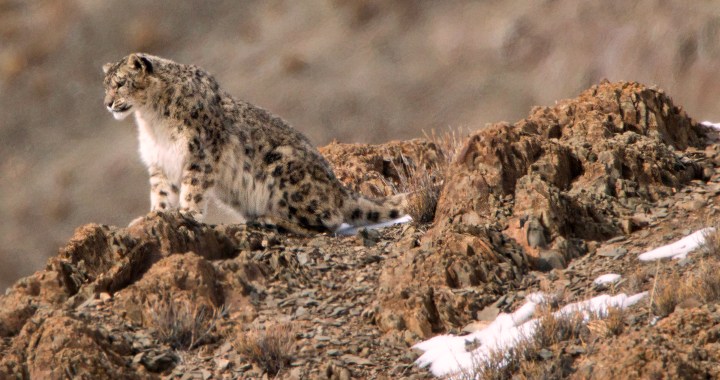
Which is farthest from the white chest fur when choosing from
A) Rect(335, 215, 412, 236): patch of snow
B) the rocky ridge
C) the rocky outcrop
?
the rocky outcrop

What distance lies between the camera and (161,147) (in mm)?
11773

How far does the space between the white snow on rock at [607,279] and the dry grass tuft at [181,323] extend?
2.92 meters

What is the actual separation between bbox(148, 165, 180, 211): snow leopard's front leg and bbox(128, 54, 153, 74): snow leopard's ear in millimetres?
1063

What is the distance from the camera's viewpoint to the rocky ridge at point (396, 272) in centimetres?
769

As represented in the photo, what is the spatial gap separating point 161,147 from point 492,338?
5.30 m

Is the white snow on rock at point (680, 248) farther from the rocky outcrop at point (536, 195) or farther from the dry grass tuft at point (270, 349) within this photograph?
the dry grass tuft at point (270, 349)

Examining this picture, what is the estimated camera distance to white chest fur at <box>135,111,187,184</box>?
38.0 feet

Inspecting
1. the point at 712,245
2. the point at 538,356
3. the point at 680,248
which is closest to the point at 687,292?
the point at 712,245

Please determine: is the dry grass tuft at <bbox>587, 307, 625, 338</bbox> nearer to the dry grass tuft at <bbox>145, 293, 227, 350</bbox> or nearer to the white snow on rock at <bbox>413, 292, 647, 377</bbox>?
the white snow on rock at <bbox>413, 292, 647, 377</bbox>

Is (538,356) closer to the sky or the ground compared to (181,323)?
closer to the ground

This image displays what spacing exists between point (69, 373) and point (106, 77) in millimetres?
5394

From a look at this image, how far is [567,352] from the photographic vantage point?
7.07 meters

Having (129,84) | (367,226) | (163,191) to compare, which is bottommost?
(367,226)

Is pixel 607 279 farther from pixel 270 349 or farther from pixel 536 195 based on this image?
pixel 270 349
